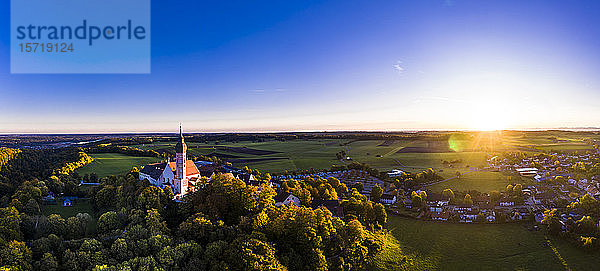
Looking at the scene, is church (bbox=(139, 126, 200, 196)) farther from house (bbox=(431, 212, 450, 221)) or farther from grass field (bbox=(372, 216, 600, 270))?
house (bbox=(431, 212, 450, 221))

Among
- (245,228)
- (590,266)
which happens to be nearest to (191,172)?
(245,228)

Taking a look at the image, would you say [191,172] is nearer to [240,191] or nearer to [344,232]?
[240,191]

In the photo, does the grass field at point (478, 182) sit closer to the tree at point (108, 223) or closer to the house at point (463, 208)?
the house at point (463, 208)

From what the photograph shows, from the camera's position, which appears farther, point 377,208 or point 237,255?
point 377,208

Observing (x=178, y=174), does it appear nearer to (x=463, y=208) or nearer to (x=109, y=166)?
(x=109, y=166)

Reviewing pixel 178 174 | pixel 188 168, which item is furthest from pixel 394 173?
pixel 178 174
